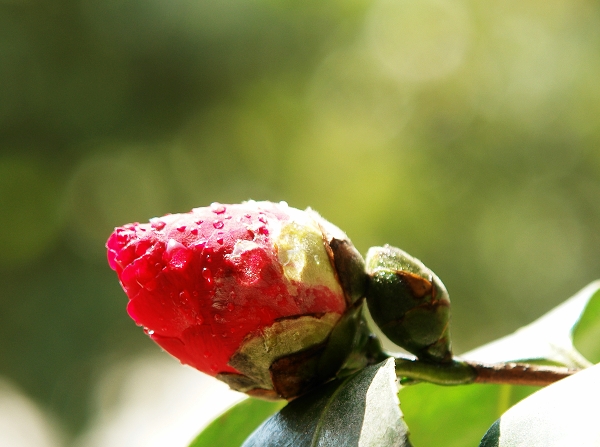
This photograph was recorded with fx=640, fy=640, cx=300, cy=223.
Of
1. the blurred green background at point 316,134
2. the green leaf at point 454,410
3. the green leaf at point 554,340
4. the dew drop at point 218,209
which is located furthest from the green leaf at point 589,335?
the blurred green background at point 316,134

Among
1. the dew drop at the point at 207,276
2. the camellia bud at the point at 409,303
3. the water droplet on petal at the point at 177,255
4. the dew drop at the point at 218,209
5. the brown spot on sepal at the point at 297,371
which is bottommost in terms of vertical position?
the brown spot on sepal at the point at 297,371

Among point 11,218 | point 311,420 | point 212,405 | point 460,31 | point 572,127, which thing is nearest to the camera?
point 311,420

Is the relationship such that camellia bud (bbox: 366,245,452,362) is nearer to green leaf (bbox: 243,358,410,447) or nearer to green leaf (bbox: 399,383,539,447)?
green leaf (bbox: 243,358,410,447)

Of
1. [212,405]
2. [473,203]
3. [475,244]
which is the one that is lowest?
[475,244]

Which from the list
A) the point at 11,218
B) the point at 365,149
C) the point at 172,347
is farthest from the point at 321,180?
the point at 172,347

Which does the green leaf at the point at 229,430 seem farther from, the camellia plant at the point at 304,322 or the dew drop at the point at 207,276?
the dew drop at the point at 207,276

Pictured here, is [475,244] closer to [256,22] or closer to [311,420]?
[256,22]

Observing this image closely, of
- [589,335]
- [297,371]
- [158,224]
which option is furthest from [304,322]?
[589,335]
